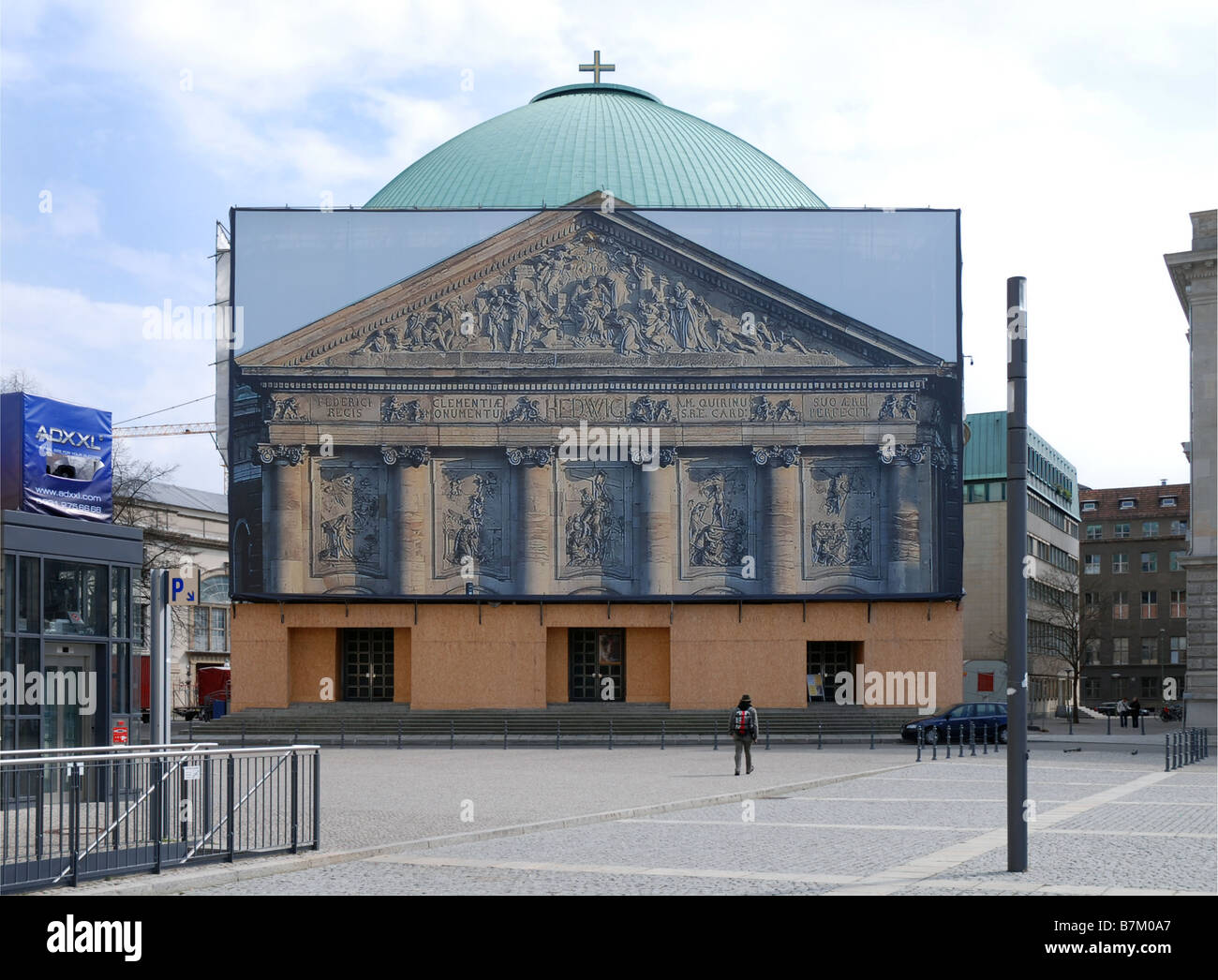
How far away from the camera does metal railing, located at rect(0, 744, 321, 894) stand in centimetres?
1315

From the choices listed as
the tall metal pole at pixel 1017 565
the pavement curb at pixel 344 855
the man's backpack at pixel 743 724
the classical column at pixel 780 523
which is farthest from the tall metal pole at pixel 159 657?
the classical column at pixel 780 523

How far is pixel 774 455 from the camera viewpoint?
53312 millimetres

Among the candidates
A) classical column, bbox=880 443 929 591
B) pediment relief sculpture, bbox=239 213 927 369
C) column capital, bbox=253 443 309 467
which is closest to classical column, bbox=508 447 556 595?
pediment relief sculpture, bbox=239 213 927 369

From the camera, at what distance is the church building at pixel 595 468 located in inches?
2105

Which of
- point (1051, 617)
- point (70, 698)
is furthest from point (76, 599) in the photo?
point (1051, 617)

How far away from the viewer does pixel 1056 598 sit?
91.6 meters

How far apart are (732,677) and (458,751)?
48.1ft

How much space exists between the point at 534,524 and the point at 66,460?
1274 inches

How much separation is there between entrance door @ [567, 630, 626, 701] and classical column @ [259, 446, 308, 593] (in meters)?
10.1

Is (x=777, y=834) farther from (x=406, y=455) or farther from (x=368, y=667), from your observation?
(x=368, y=667)

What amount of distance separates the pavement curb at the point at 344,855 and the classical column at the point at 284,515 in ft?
106

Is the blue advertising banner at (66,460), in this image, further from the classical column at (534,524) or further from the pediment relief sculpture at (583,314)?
the pediment relief sculpture at (583,314)

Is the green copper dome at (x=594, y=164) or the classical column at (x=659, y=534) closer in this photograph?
the classical column at (x=659, y=534)

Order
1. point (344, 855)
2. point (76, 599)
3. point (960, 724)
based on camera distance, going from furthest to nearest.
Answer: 1. point (960, 724)
2. point (76, 599)
3. point (344, 855)
